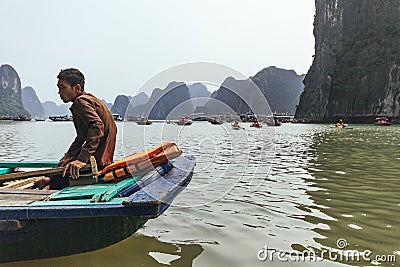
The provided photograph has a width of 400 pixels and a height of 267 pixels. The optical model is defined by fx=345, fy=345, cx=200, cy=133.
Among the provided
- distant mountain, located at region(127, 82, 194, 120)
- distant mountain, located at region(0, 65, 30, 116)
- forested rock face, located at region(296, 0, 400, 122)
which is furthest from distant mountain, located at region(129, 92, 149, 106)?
distant mountain, located at region(0, 65, 30, 116)

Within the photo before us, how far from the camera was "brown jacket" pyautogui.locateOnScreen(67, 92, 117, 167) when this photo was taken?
4750mm

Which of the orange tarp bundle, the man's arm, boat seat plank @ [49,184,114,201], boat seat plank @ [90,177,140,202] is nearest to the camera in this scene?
boat seat plank @ [90,177,140,202]

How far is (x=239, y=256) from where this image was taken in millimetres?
4527

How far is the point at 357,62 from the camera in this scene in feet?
274

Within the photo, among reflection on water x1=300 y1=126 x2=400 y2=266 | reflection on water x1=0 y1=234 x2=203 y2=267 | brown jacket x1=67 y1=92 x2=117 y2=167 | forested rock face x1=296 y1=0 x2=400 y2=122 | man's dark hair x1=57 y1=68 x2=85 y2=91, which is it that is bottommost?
reflection on water x1=0 y1=234 x2=203 y2=267

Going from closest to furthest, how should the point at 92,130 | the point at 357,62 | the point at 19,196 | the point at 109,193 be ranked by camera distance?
the point at 109,193 → the point at 19,196 → the point at 92,130 → the point at 357,62

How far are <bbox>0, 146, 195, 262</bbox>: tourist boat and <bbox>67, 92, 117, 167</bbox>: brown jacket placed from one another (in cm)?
48

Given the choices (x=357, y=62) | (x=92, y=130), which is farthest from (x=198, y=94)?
(x=357, y=62)

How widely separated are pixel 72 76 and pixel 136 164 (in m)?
1.60

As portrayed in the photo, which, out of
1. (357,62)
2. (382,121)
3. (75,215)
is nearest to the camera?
(75,215)

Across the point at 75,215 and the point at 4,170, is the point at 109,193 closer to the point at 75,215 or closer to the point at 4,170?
the point at 75,215

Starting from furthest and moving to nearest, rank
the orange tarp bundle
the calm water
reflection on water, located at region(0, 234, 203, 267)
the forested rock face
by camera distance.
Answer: the forested rock face → the orange tarp bundle → the calm water → reflection on water, located at region(0, 234, 203, 267)

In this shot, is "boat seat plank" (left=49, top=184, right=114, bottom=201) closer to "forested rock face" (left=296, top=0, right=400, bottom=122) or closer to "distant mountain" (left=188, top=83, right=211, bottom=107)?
"distant mountain" (left=188, top=83, right=211, bottom=107)

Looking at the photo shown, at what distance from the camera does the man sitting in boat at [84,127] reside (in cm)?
476
